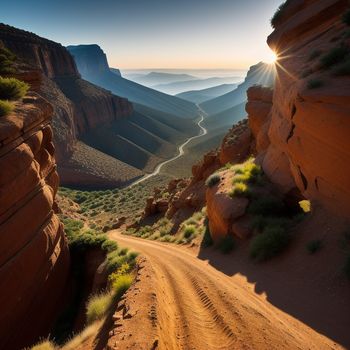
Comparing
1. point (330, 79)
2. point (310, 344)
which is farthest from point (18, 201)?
point (330, 79)

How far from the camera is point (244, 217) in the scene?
14375 millimetres

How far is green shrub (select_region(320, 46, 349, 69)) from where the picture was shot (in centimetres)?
1199

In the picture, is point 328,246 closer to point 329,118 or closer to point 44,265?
point 329,118

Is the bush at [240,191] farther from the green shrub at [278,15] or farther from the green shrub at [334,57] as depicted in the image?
the green shrub at [278,15]

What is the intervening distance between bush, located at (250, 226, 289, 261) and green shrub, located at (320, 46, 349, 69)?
22.2ft

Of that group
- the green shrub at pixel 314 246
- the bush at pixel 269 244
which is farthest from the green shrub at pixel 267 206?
the green shrub at pixel 314 246

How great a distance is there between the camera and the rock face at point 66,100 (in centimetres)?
6462

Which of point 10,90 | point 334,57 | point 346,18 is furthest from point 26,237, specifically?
point 346,18

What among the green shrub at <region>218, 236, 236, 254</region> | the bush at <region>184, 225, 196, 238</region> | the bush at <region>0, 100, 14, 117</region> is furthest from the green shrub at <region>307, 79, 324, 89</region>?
the bush at <region>0, 100, 14, 117</region>

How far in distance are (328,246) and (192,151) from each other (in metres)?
88.6

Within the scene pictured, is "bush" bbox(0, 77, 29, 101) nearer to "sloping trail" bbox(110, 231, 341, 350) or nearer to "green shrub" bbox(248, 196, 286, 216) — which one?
"sloping trail" bbox(110, 231, 341, 350)

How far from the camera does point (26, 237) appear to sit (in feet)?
43.6

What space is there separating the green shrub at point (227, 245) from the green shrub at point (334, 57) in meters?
8.21

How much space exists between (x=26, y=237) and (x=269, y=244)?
10010 millimetres
